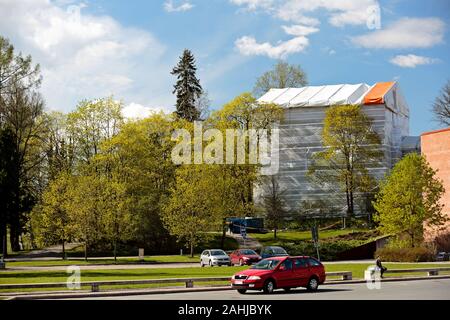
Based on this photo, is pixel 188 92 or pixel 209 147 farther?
pixel 188 92

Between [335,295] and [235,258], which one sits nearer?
[335,295]

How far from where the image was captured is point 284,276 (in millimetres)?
26766

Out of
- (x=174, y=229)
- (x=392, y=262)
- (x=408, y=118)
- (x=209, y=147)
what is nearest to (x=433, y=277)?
(x=392, y=262)

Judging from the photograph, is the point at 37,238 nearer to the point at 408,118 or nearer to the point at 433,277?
the point at 433,277

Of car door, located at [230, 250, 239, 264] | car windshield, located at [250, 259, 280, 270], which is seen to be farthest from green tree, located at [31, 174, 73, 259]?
car windshield, located at [250, 259, 280, 270]

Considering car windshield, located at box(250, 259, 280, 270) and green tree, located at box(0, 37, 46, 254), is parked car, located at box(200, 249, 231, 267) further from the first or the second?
car windshield, located at box(250, 259, 280, 270)

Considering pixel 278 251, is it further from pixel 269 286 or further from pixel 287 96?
pixel 287 96

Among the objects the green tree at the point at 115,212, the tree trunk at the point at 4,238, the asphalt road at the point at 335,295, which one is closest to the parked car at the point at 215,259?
the green tree at the point at 115,212

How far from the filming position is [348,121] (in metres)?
78.3

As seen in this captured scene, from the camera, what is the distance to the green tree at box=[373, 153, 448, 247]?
190 ft

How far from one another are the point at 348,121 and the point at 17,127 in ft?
121

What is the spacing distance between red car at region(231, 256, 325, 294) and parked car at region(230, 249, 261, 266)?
68.0 feet

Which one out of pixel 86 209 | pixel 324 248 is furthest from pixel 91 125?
pixel 324 248

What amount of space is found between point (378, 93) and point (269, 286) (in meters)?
63.2
